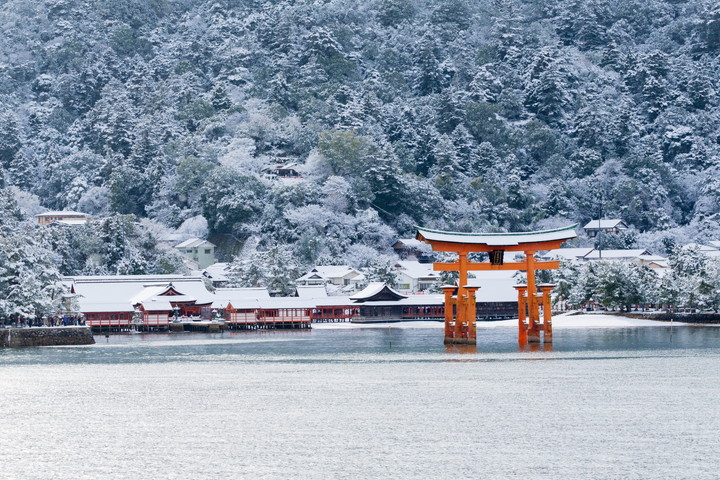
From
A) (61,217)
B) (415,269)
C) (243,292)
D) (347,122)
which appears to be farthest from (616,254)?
(61,217)

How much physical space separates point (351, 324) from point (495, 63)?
65513 mm

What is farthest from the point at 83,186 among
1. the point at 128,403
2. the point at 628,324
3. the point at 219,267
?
the point at 128,403

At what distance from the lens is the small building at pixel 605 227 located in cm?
11594

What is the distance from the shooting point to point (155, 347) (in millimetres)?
63969

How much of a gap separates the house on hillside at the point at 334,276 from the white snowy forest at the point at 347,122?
4.19 metres

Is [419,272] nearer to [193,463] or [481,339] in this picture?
[481,339]

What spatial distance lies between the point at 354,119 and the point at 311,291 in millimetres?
32526

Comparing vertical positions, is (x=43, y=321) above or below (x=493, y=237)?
below

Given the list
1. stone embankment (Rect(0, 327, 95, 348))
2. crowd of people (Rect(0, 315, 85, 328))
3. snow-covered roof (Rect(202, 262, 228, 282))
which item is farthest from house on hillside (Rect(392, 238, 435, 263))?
stone embankment (Rect(0, 327, 95, 348))

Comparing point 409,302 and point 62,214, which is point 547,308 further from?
point 62,214

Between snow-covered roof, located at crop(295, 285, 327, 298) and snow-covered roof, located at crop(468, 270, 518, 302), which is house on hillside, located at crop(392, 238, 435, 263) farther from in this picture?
snow-covered roof, located at crop(295, 285, 327, 298)

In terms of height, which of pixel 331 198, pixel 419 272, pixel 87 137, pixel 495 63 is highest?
pixel 495 63

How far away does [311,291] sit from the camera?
95.1 meters

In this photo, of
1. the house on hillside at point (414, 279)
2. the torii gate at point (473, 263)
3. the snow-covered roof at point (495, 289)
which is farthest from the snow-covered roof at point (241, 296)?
the torii gate at point (473, 263)
